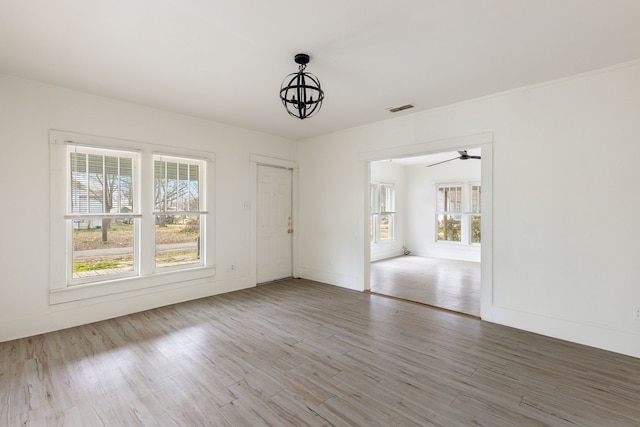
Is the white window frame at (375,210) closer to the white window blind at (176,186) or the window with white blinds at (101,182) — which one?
the white window blind at (176,186)

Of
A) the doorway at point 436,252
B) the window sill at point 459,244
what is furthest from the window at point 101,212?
the window sill at point 459,244

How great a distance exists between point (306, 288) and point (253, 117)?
9.98ft

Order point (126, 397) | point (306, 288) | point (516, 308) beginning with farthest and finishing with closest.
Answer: point (306, 288), point (516, 308), point (126, 397)

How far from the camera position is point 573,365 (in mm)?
2682

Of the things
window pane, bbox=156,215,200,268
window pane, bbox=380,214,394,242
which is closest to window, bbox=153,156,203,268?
window pane, bbox=156,215,200,268

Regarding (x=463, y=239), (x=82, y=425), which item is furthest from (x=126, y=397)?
(x=463, y=239)

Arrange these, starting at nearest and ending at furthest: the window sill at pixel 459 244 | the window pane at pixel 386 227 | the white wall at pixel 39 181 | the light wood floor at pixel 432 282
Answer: the white wall at pixel 39 181, the light wood floor at pixel 432 282, the window sill at pixel 459 244, the window pane at pixel 386 227

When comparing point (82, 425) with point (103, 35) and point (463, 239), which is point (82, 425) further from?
point (463, 239)

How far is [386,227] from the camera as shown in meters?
8.93

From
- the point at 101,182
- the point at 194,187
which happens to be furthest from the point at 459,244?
the point at 101,182

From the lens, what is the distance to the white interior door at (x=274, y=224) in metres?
5.61

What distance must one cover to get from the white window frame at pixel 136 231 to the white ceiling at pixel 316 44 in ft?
2.28

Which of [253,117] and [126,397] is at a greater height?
[253,117]

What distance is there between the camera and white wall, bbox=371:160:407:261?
842 centimetres
